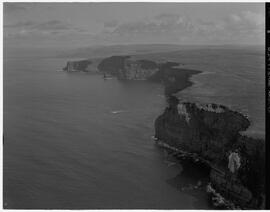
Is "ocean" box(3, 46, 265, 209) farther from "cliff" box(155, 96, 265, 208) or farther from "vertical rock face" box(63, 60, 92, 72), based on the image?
"cliff" box(155, 96, 265, 208)

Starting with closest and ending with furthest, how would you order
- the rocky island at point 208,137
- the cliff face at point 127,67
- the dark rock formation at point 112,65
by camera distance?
the rocky island at point 208,137 → the dark rock formation at point 112,65 → the cliff face at point 127,67

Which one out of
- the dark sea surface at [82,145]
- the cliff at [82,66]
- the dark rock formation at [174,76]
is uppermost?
the cliff at [82,66]

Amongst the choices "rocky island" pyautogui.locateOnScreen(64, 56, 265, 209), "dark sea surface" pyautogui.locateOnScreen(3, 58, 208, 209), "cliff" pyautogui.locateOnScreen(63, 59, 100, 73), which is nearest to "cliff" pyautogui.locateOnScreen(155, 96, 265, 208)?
"rocky island" pyautogui.locateOnScreen(64, 56, 265, 209)

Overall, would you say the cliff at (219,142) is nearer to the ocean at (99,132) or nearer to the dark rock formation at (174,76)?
the ocean at (99,132)

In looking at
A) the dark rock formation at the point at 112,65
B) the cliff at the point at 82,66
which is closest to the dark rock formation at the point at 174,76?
the dark rock formation at the point at 112,65

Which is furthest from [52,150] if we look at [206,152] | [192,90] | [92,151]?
[192,90]

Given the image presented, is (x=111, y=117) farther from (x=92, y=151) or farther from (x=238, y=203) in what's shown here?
(x=238, y=203)

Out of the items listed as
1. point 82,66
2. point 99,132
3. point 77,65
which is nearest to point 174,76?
point 82,66

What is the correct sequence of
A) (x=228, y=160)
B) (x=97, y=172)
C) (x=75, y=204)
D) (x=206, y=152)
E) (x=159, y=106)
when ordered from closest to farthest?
(x=75, y=204) → (x=228, y=160) → (x=97, y=172) → (x=206, y=152) → (x=159, y=106)
